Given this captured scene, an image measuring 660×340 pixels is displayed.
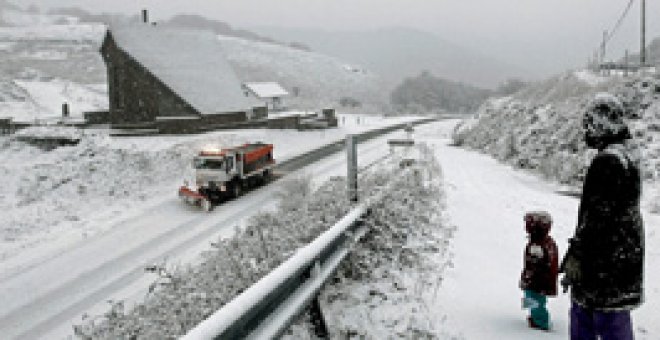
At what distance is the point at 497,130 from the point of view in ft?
76.0

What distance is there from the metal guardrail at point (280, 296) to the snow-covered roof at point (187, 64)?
32.1 m

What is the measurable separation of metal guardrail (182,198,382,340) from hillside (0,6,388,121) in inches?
2153

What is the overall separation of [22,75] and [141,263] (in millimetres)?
81272

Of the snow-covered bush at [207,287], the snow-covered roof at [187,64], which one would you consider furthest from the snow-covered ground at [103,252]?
the snow-covered roof at [187,64]

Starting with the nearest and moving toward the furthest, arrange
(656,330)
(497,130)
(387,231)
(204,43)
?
(656,330) < (387,231) < (497,130) < (204,43)

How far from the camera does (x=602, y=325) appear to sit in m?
3.53

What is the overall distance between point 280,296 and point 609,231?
8.06ft

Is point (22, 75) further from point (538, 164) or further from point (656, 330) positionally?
point (656, 330)

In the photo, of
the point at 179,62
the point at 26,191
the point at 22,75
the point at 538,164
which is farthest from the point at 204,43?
the point at 22,75

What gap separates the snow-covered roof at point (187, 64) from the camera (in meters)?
36.8

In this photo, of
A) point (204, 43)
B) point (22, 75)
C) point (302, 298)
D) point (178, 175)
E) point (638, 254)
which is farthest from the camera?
point (22, 75)

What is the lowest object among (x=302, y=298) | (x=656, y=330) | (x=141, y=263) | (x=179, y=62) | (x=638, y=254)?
(x=141, y=263)

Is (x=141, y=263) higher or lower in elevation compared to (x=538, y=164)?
lower

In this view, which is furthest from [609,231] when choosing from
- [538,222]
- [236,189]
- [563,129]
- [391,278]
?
[563,129]
